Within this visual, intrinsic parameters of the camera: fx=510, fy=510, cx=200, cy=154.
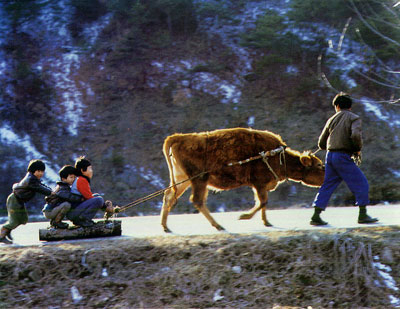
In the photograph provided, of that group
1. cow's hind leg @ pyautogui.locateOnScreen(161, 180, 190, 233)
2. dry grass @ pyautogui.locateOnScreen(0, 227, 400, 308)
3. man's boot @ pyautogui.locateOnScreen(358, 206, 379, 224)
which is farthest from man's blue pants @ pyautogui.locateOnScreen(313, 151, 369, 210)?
cow's hind leg @ pyautogui.locateOnScreen(161, 180, 190, 233)

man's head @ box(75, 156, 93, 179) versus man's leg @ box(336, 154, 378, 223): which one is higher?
man's head @ box(75, 156, 93, 179)

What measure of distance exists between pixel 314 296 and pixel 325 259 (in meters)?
0.56

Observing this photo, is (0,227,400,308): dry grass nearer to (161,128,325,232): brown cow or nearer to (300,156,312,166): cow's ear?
(161,128,325,232): brown cow

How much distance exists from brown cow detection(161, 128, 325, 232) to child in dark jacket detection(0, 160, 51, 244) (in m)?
1.94

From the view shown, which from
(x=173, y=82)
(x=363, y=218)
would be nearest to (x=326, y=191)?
(x=363, y=218)

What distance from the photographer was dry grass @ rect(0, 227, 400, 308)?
5.82 meters

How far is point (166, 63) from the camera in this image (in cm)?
2159

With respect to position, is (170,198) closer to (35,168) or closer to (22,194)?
(35,168)

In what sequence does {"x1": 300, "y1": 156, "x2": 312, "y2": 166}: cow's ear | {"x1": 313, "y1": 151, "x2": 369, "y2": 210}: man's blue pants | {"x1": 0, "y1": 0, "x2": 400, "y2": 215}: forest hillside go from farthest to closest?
{"x1": 0, "y1": 0, "x2": 400, "y2": 215}: forest hillside
{"x1": 300, "y1": 156, "x2": 312, "y2": 166}: cow's ear
{"x1": 313, "y1": 151, "x2": 369, "y2": 210}: man's blue pants

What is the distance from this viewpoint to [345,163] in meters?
7.55

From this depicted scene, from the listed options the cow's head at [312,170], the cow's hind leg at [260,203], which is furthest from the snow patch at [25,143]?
the cow's head at [312,170]

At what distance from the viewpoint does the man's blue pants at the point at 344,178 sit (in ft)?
24.7

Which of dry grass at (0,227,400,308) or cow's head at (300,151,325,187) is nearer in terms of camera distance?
dry grass at (0,227,400,308)

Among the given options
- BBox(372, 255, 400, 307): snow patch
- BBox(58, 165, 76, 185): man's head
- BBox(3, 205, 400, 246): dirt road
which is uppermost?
BBox(58, 165, 76, 185): man's head
